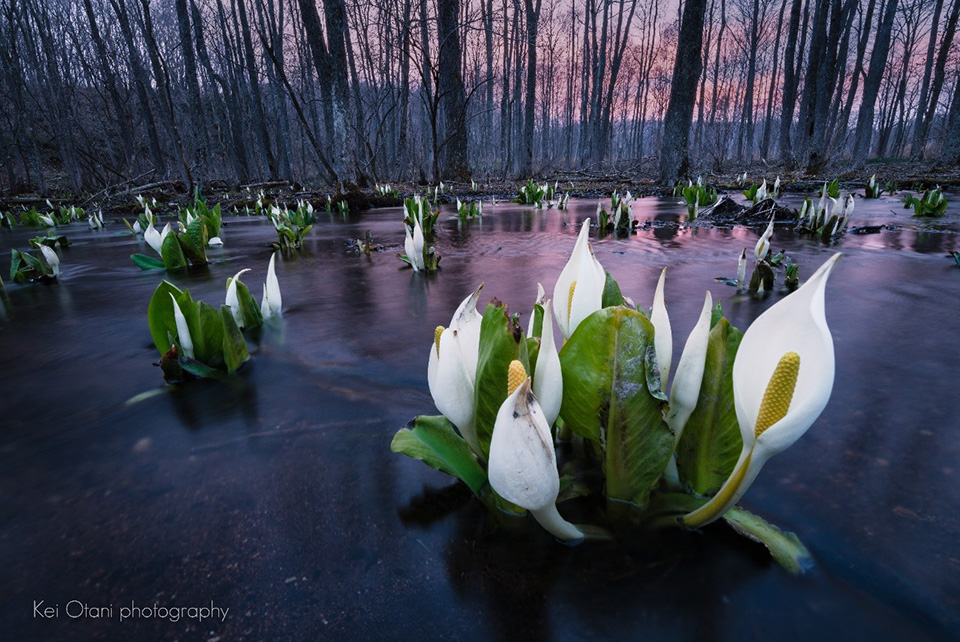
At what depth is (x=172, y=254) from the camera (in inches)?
153

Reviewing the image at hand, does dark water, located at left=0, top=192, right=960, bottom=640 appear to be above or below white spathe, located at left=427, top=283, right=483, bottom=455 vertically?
below

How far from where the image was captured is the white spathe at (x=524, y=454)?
0.68 meters

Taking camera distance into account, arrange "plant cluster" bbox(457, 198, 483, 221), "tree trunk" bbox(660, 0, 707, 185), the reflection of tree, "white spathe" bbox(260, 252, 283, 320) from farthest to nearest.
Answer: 1. "tree trunk" bbox(660, 0, 707, 185)
2. "plant cluster" bbox(457, 198, 483, 221)
3. the reflection of tree
4. "white spathe" bbox(260, 252, 283, 320)

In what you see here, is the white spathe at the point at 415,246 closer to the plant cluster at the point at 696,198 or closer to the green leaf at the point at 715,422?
the green leaf at the point at 715,422

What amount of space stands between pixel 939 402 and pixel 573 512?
1170 millimetres

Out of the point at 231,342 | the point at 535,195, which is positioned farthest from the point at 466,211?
the point at 231,342

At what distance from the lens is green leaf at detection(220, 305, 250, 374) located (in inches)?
66.7

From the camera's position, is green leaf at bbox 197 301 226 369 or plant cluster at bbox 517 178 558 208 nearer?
green leaf at bbox 197 301 226 369

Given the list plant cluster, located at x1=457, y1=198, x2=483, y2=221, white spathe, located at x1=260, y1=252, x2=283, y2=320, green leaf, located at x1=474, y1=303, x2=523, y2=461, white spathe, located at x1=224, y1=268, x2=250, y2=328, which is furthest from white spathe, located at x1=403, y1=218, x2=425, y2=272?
plant cluster, located at x1=457, y1=198, x2=483, y2=221

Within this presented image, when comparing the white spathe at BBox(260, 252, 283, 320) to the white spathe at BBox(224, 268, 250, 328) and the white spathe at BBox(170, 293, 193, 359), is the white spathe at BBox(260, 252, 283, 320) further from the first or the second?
the white spathe at BBox(170, 293, 193, 359)

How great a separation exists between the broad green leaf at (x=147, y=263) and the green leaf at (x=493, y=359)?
156 inches

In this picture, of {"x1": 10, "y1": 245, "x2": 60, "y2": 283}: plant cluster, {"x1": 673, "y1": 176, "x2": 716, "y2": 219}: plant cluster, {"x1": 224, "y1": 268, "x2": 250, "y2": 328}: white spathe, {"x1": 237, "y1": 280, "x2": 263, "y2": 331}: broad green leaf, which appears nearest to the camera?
{"x1": 224, "y1": 268, "x2": 250, "y2": 328}: white spathe

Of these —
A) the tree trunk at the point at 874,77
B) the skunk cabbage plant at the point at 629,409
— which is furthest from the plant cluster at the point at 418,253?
the tree trunk at the point at 874,77

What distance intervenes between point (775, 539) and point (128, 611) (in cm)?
113
